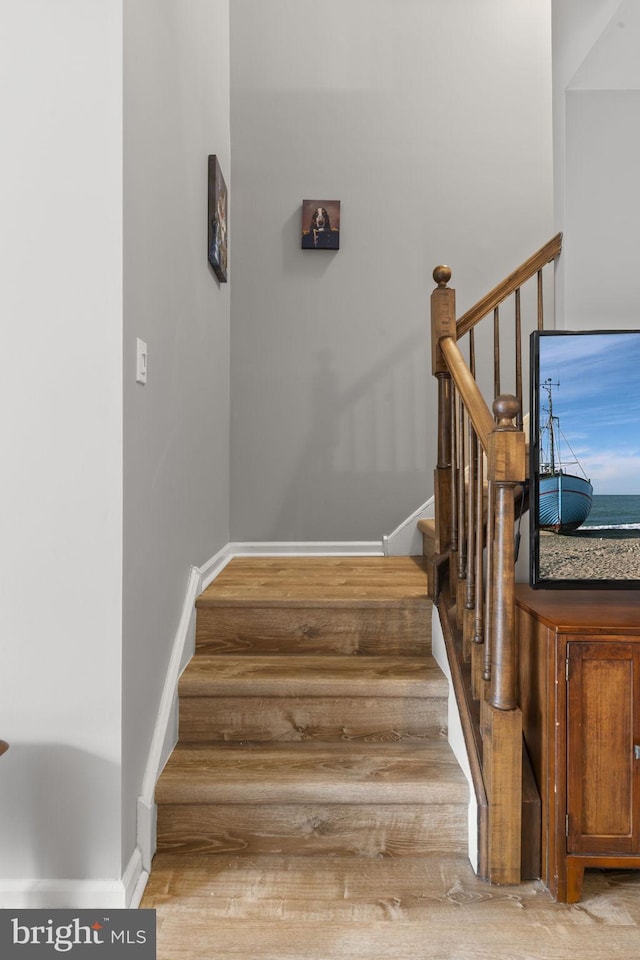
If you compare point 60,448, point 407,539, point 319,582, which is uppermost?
point 60,448

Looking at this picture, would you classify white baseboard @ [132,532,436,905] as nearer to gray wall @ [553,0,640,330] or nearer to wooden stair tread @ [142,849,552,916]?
wooden stair tread @ [142,849,552,916]

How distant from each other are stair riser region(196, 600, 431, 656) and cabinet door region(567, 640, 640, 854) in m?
0.76

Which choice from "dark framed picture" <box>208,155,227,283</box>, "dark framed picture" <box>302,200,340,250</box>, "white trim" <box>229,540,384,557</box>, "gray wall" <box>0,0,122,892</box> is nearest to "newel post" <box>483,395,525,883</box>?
"gray wall" <box>0,0,122,892</box>

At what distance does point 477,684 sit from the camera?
182cm

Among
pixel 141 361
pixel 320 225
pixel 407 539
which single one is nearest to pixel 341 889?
pixel 141 361

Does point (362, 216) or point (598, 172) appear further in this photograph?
point (362, 216)

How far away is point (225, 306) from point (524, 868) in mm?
2687

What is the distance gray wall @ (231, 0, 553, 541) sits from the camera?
3408mm

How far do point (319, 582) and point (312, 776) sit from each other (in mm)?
893

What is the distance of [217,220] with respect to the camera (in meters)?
2.82

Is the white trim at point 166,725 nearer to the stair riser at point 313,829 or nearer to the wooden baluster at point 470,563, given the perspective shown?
the stair riser at point 313,829

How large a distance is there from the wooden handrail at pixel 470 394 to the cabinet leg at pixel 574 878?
104 centimetres

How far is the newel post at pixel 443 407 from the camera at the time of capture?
7.43 ft

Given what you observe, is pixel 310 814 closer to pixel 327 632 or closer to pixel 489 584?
pixel 327 632
